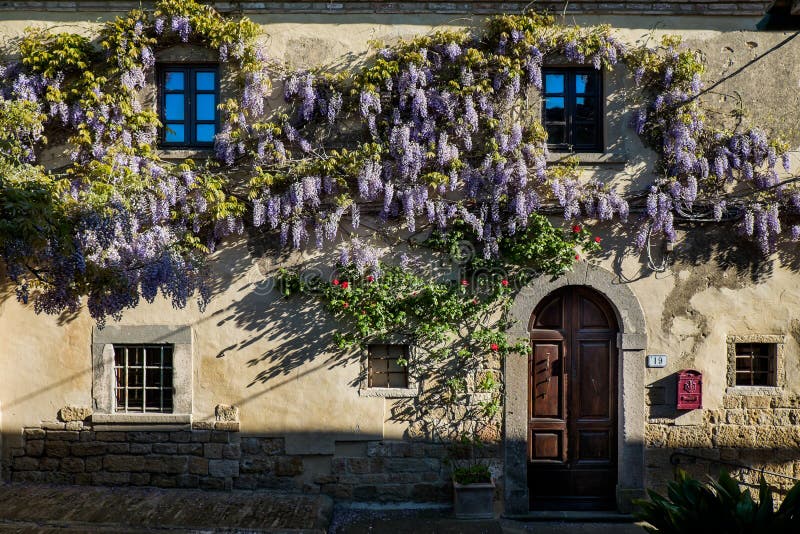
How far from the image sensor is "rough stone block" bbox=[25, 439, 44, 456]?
5711mm

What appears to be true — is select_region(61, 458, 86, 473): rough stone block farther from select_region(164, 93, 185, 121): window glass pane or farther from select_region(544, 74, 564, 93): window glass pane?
select_region(544, 74, 564, 93): window glass pane

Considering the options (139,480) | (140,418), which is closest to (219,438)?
(140,418)

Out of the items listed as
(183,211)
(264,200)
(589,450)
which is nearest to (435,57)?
(264,200)

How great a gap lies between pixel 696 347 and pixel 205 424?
5104mm

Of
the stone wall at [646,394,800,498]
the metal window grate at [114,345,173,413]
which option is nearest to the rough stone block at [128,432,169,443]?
the metal window grate at [114,345,173,413]

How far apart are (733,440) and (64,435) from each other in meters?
6.91

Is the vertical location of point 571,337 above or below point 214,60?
below

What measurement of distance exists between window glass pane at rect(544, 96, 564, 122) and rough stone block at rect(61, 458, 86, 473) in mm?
6033

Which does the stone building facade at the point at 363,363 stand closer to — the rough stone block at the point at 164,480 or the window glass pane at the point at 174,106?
the rough stone block at the point at 164,480

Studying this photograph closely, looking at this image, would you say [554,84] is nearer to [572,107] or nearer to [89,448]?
[572,107]

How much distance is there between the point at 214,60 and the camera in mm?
5758

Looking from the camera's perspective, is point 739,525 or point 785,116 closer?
point 739,525

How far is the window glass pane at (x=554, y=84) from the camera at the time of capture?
5844 millimetres

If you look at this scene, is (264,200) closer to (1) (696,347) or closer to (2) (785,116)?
(1) (696,347)
